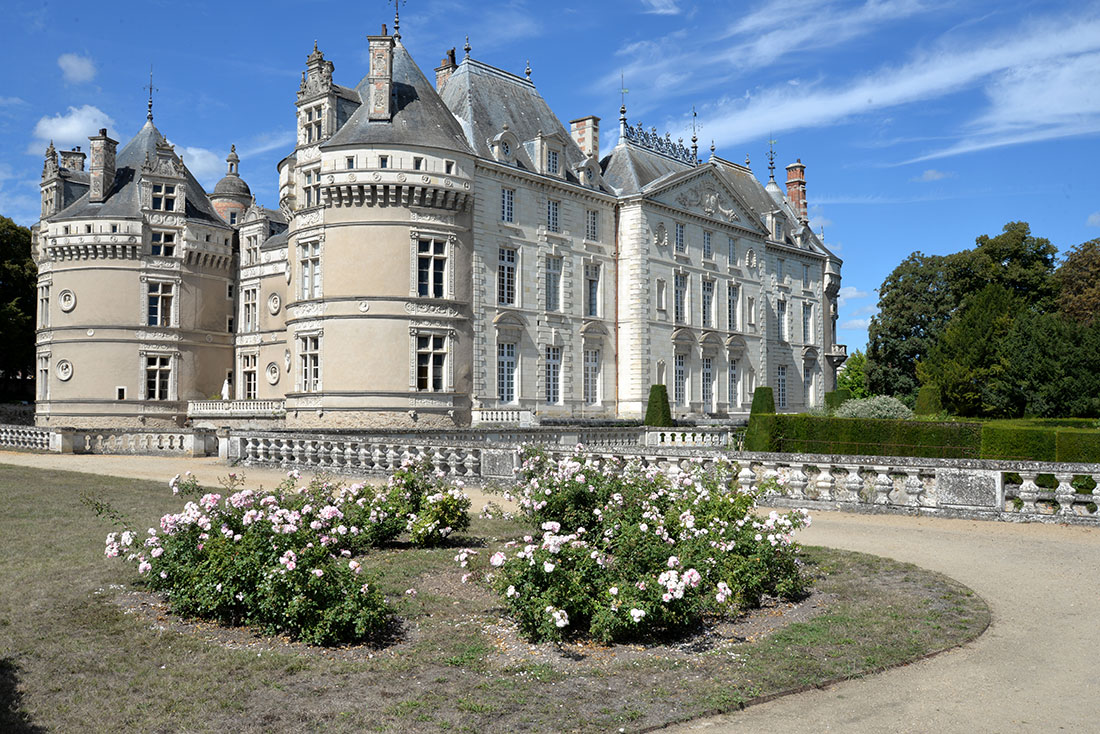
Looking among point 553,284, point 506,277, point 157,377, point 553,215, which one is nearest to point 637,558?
point 506,277

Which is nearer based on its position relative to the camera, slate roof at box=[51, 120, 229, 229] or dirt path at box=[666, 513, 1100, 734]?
dirt path at box=[666, 513, 1100, 734]

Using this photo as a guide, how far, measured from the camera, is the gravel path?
4801 millimetres

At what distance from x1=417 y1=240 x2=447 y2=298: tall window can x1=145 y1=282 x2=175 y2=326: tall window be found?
15135mm

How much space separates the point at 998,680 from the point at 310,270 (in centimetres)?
2875

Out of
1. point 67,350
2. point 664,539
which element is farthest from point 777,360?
point 664,539

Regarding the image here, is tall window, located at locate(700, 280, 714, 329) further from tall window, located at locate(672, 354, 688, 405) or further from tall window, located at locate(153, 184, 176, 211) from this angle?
tall window, located at locate(153, 184, 176, 211)

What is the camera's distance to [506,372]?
3322 cm

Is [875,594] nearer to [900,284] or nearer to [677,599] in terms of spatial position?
[677,599]

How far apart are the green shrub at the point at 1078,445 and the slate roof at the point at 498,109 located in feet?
76.0

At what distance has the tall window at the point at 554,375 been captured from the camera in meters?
34.9

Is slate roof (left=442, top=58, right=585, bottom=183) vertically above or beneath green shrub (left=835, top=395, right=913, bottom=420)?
above

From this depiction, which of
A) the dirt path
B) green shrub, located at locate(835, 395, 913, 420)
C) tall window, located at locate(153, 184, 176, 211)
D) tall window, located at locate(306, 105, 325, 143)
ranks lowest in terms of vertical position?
the dirt path

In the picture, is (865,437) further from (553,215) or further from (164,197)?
(164,197)

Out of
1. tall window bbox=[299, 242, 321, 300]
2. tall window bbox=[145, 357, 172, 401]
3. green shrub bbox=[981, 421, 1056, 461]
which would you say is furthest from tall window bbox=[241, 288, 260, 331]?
green shrub bbox=[981, 421, 1056, 461]
